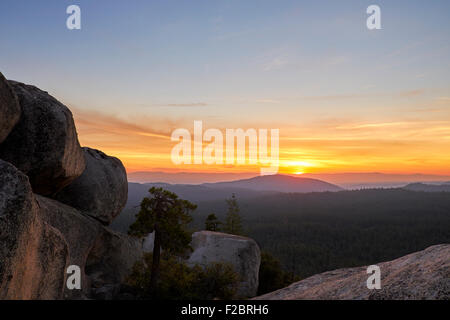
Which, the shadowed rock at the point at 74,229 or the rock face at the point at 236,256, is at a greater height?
the shadowed rock at the point at 74,229

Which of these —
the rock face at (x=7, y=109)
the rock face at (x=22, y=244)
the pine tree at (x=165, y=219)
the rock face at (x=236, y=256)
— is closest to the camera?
the rock face at (x=22, y=244)

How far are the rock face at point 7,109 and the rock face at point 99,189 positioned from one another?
8.31 m

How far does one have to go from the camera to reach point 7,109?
1446 cm

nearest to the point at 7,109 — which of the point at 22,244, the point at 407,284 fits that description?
the point at 22,244

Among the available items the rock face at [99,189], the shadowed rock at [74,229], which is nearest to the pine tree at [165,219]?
the shadowed rock at [74,229]

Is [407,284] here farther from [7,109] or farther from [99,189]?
[99,189]

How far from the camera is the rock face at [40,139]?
1620 centimetres

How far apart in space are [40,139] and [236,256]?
25.7m

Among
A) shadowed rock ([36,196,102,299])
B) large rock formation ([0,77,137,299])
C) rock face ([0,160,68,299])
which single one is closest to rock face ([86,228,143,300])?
large rock formation ([0,77,137,299])

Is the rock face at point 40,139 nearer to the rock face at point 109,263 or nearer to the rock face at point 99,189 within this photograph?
the rock face at point 99,189

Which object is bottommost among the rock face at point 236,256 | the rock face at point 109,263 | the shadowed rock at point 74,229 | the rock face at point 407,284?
the rock face at point 236,256

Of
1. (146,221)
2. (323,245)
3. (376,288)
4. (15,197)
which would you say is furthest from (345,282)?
(323,245)
